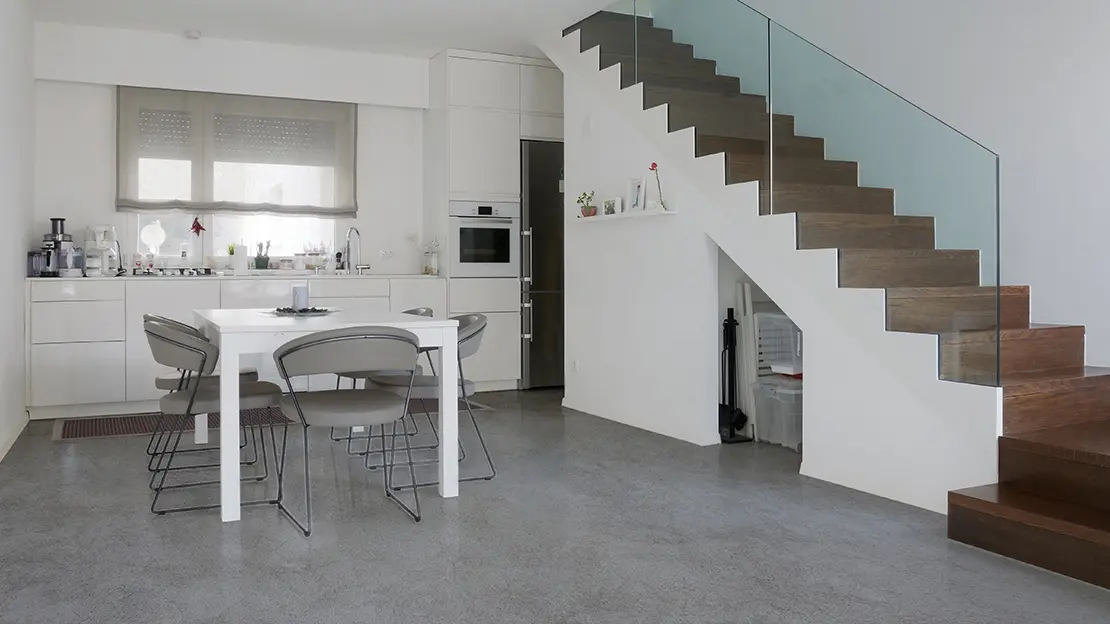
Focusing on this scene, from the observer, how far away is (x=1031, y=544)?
10.4 feet

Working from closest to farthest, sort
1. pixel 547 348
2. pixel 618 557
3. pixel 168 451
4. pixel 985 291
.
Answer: pixel 618 557, pixel 985 291, pixel 168 451, pixel 547 348

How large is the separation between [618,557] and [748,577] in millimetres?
475

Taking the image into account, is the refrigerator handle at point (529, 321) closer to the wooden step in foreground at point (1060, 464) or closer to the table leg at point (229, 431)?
the table leg at point (229, 431)

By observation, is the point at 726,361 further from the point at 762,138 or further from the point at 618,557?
the point at 618,557

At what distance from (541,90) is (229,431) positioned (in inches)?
189

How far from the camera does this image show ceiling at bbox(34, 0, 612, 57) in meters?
6.16

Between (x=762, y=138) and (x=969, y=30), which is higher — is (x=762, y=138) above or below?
below

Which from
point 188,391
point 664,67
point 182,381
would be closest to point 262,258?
point 182,381

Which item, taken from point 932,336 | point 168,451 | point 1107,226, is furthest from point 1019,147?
point 168,451

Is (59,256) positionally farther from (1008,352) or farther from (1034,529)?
(1034,529)

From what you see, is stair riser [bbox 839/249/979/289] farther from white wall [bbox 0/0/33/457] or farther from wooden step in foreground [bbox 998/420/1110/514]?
white wall [bbox 0/0/33/457]

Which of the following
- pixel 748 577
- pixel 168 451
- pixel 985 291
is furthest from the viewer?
pixel 168 451

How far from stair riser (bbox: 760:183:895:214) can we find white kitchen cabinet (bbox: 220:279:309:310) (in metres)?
3.68

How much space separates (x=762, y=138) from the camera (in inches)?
194
